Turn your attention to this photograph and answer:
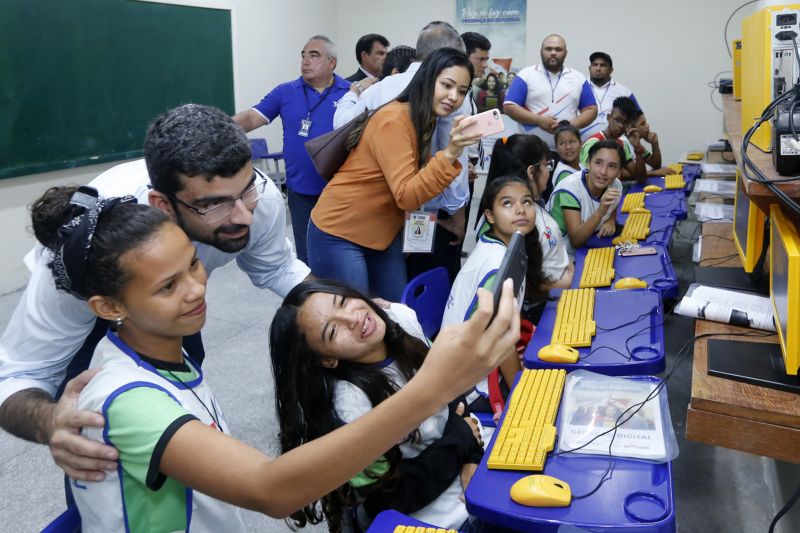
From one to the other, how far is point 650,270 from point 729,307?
680mm

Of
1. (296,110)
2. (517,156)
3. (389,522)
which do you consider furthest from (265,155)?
(389,522)

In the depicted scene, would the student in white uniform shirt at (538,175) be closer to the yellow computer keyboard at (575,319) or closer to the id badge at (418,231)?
the id badge at (418,231)

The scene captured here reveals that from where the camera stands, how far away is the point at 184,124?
1.20 meters

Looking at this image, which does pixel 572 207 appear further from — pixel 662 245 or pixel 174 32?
pixel 174 32

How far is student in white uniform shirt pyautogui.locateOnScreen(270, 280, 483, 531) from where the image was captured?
132 centimetres

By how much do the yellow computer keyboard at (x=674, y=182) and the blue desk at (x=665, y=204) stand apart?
0.22 ft

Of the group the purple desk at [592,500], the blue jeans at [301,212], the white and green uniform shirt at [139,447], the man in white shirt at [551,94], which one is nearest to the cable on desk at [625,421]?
the purple desk at [592,500]

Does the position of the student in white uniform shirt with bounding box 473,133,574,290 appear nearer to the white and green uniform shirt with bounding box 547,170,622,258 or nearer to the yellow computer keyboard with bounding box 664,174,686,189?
the white and green uniform shirt with bounding box 547,170,622,258

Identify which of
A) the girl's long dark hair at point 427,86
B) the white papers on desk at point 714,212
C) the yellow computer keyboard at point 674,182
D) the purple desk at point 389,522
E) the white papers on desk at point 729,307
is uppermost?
the girl's long dark hair at point 427,86

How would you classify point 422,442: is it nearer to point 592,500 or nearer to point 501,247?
point 592,500

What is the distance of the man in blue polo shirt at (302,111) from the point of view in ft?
12.0

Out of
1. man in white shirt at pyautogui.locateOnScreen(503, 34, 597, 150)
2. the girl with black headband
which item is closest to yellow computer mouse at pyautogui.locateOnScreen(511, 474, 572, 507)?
the girl with black headband

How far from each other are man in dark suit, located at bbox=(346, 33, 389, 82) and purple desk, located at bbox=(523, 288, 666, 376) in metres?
3.13

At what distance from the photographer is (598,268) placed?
7.25 feet
